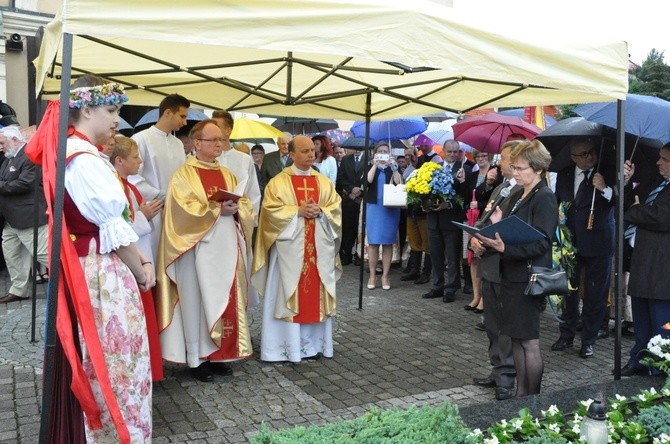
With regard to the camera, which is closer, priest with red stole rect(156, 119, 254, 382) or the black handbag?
the black handbag

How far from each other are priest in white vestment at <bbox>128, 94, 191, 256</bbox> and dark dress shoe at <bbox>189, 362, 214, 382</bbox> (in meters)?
1.00

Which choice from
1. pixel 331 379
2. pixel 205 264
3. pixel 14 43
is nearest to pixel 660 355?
pixel 331 379

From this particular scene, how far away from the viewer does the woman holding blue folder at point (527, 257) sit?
4.75 metres

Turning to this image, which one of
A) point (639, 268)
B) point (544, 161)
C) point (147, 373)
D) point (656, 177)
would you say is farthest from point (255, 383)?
point (656, 177)

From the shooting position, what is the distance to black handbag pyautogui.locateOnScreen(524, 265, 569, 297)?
15.1 ft

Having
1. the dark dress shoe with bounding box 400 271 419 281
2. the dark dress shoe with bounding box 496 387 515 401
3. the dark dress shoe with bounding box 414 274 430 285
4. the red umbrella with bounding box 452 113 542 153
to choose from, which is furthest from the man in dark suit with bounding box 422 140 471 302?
the dark dress shoe with bounding box 496 387 515 401

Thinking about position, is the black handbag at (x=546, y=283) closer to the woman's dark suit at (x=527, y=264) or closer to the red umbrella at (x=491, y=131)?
the woman's dark suit at (x=527, y=264)

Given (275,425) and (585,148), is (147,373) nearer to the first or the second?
(275,425)

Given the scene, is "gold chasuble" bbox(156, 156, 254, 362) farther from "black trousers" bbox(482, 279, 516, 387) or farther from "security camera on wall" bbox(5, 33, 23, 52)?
"security camera on wall" bbox(5, 33, 23, 52)

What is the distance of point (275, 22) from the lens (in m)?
3.77

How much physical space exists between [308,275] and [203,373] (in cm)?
129

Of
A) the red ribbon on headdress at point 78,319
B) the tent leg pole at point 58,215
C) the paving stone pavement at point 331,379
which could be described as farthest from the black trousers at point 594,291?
the tent leg pole at point 58,215

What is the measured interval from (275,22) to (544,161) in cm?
211

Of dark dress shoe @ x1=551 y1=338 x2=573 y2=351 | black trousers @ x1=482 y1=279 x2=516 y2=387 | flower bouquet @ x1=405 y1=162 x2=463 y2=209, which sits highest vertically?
flower bouquet @ x1=405 y1=162 x2=463 y2=209
